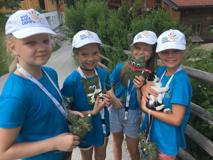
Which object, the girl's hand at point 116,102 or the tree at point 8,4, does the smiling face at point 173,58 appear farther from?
the tree at point 8,4

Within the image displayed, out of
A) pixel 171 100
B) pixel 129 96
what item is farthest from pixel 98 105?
pixel 171 100

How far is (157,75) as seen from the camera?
2.78 m

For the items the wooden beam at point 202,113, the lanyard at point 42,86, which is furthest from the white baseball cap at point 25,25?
the wooden beam at point 202,113

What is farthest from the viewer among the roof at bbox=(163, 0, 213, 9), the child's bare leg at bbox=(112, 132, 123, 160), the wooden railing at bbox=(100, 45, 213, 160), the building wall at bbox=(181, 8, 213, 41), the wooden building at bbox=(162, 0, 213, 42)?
the building wall at bbox=(181, 8, 213, 41)

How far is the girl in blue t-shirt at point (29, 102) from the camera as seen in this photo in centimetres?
173

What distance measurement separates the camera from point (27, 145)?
71.7 inches

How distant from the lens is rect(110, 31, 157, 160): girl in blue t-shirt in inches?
115

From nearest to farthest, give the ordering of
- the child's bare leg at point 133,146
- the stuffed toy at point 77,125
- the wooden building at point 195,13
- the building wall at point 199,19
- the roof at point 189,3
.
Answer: the stuffed toy at point 77,125 < the child's bare leg at point 133,146 < the roof at point 189,3 < the wooden building at point 195,13 < the building wall at point 199,19

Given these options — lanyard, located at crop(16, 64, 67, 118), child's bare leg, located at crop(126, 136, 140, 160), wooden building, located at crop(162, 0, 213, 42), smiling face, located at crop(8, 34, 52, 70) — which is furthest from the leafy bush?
wooden building, located at crop(162, 0, 213, 42)

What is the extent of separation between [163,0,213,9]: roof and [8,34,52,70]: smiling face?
18507 millimetres

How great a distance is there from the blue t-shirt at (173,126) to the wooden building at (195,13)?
1749cm

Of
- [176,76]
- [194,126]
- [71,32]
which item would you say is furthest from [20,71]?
[71,32]

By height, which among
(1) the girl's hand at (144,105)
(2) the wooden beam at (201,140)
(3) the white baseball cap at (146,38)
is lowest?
(2) the wooden beam at (201,140)

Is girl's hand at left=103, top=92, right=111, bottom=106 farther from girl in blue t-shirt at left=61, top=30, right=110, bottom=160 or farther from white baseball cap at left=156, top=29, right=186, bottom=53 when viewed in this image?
white baseball cap at left=156, top=29, right=186, bottom=53
